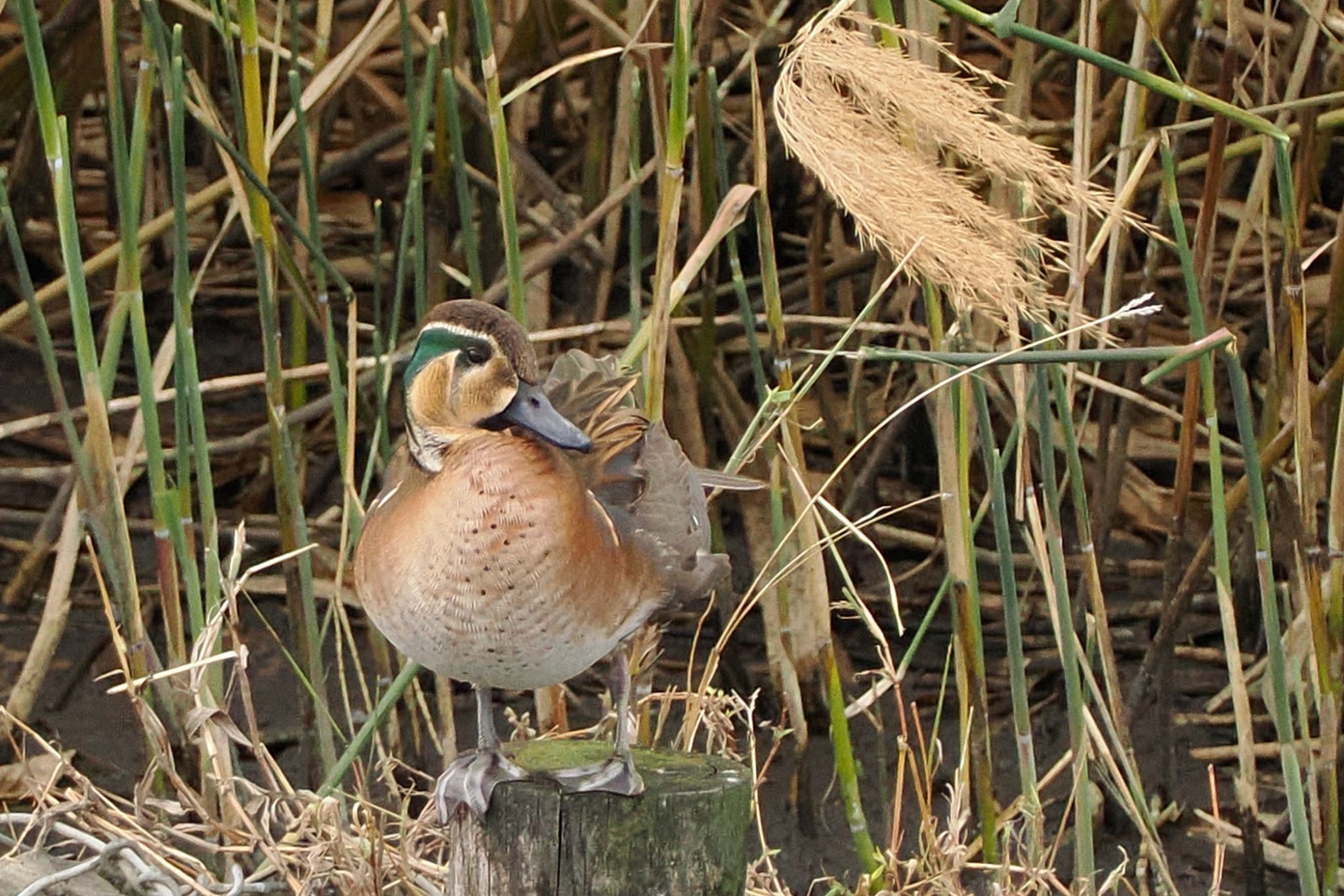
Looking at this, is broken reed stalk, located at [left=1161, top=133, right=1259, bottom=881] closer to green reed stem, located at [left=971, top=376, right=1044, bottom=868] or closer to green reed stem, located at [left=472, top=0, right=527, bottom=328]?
green reed stem, located at [left=971, top=376, right=1044, bottom=868]

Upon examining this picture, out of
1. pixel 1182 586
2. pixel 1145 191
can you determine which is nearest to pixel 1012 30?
pixel 1182 586

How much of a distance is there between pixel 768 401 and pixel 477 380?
494 millimetres

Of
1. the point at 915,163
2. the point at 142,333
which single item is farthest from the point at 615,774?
the point at 142,333

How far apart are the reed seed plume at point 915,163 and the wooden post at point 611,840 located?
1.92 ft

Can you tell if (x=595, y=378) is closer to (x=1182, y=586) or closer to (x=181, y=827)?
(x=181, y=827)

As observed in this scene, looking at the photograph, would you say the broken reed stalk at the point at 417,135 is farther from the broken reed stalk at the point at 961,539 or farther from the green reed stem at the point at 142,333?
the broken reed stalk at the point at 961,539

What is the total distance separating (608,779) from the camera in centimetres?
192

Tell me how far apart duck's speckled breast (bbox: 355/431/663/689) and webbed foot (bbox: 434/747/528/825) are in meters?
0.09

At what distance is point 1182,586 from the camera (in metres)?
3.26

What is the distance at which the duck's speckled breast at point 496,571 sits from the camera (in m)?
1.91

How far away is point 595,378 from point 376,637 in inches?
43.9

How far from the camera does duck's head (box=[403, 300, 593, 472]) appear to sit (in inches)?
75.9

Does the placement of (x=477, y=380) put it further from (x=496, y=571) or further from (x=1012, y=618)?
(x=1012, y=618)

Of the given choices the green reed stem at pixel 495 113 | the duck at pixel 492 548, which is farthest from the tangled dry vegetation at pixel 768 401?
the duck at pixel 492 548
